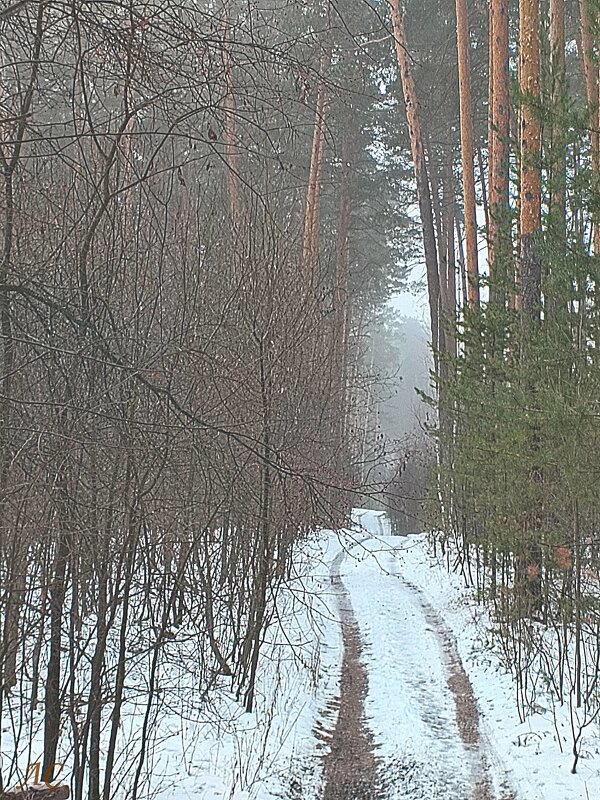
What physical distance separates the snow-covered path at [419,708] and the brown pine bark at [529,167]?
3.98 metres

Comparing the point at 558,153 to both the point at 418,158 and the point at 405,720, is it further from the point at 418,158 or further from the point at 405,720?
the point at 418,158

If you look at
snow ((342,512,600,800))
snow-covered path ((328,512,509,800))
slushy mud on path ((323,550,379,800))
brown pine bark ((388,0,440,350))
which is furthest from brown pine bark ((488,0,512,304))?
slushy mud on path ((323,550,379,800))

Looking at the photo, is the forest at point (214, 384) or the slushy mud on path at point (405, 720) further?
the slushy mud on path at point (405, 720)

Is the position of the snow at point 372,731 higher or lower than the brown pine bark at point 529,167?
lower

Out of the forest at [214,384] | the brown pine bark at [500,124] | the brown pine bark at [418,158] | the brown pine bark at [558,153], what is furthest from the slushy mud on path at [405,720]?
the brown pine bark at [418,158]

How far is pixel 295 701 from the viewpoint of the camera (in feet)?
27.1

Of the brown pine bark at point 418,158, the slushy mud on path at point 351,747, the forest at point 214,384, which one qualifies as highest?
the brown pine bark at point 418,158

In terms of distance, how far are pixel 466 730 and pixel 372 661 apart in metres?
2.58

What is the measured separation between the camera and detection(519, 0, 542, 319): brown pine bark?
402 inches

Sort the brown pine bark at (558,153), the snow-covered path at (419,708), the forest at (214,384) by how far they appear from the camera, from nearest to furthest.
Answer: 1. the forest at (214,384)
2. the snow-covered path at (419,708)
3. the brown pine bark at (558,153)

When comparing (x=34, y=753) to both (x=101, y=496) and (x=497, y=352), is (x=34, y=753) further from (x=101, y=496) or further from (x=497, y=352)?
(x=497, y=352)

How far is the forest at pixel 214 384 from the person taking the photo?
11.1ft

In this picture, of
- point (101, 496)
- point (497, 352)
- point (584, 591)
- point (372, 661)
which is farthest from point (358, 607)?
point (101, 496)

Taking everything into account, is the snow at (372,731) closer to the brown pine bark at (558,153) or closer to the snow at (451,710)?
the snow at (451,710)
